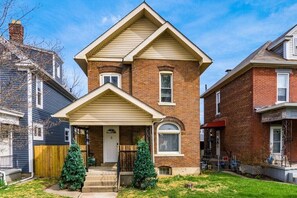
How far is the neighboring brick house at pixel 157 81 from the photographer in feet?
44.8

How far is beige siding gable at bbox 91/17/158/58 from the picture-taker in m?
14.2

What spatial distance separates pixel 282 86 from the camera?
1558cm

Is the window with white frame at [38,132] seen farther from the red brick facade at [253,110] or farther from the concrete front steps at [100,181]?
the red brick facade at [253,110]

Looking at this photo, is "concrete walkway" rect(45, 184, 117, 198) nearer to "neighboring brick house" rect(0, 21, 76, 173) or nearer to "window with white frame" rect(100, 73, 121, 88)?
"neighboring brick house" rect(0, 21, 76, 173)

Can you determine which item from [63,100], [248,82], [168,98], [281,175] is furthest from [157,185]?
[63,100]

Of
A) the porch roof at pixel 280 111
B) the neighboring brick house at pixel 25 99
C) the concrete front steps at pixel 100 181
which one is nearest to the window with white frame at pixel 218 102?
the porch roof at pixel 280 111

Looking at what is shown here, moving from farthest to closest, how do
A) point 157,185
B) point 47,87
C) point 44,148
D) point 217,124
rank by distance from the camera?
point 217,124, point 47,87, point 44,148, point 157,185

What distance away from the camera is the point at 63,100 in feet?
69.5

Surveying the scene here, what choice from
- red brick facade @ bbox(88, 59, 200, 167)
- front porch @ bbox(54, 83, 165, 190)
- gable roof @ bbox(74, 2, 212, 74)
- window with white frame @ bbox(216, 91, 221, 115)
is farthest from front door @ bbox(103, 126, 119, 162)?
window with white frame @ bbox(216, 91, 221, 115)

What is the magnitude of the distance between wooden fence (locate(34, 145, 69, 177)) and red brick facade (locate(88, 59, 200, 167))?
231cm

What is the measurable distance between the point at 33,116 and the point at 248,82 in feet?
44.9

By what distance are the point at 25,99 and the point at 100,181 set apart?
15.2 feet

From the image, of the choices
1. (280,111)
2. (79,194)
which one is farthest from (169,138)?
(280,111)

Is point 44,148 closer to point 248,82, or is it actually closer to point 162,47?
point 162,47
